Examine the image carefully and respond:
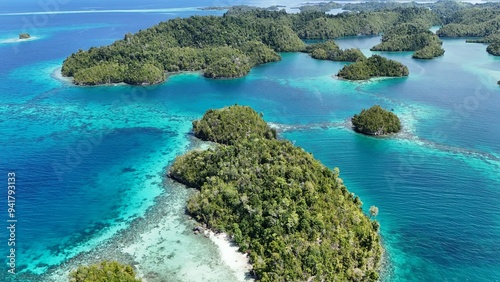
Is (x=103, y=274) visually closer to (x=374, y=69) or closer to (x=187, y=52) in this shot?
(x=187, y=52)

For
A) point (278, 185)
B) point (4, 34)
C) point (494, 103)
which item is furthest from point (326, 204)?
point (4, 34)

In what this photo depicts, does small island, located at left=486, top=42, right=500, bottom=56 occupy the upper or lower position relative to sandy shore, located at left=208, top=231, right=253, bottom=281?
upper

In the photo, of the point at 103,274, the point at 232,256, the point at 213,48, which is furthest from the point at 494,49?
the point at 103,274

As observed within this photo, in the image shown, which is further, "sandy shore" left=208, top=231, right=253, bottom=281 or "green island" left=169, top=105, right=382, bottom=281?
"sandy shore" left=208, top=231, right=253, bottom=281

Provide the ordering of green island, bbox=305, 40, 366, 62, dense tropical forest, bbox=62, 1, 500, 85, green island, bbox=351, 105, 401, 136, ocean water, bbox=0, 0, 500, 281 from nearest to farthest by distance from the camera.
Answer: ocean water, bbox=0, 0, 500, 281, green island, bbox=351, 105, 401, 136, dense tropical forest, bbox=62, 1, 500, 85, green island, bbox=305, 40, 366, 62

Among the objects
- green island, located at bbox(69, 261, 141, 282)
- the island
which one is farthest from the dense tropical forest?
green island, located at bbox(69, 261, 141, 282)

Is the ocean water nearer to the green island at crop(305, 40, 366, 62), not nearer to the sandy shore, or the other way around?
the sandy shore

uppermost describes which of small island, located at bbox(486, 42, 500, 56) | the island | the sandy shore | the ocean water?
small island, located at bbox(486, 42, 500, 56)

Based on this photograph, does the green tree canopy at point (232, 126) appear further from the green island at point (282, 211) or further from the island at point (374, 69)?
the island at point (374, 69)
